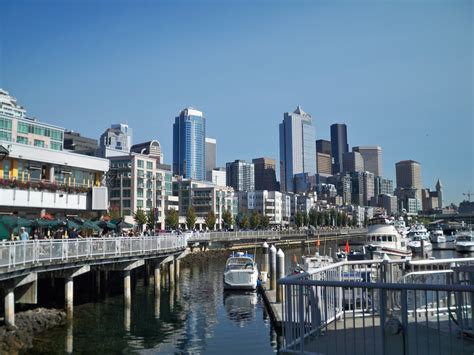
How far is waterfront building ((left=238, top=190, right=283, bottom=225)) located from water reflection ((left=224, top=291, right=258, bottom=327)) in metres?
140

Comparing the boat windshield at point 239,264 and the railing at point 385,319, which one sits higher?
the railing at point 385,319

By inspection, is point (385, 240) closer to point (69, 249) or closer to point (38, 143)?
point (69, 249)

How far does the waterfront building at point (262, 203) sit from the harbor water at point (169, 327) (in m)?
142

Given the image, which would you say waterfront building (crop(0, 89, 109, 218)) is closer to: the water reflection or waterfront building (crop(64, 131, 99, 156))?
the water reflection

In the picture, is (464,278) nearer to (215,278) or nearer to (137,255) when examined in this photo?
(137,255)

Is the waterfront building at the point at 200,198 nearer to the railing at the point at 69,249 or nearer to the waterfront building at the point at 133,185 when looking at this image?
the waterfront building at the point at 133,185

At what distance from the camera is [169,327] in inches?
1065

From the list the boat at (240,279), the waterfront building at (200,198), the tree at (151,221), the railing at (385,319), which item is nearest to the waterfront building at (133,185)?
the tree at (151,221)

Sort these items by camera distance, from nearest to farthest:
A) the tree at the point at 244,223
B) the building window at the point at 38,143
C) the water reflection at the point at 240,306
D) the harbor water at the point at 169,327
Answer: the harbor water at the point at 169,327
the water reflection at the point at 240,306
the building window at the point at 38,143
the tree at the point at 244,223

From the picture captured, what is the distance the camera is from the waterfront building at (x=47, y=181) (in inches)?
1526

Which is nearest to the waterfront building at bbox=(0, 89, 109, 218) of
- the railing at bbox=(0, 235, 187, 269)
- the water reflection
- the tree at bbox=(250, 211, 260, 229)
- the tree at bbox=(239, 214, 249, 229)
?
the railing at bbox=(0, 235, 187, 269)

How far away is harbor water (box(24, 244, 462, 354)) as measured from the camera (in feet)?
73.0

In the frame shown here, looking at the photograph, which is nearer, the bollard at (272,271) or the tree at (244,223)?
the bollard at (272,271)

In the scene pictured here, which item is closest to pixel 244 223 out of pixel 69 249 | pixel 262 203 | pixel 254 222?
pixel 254 222
